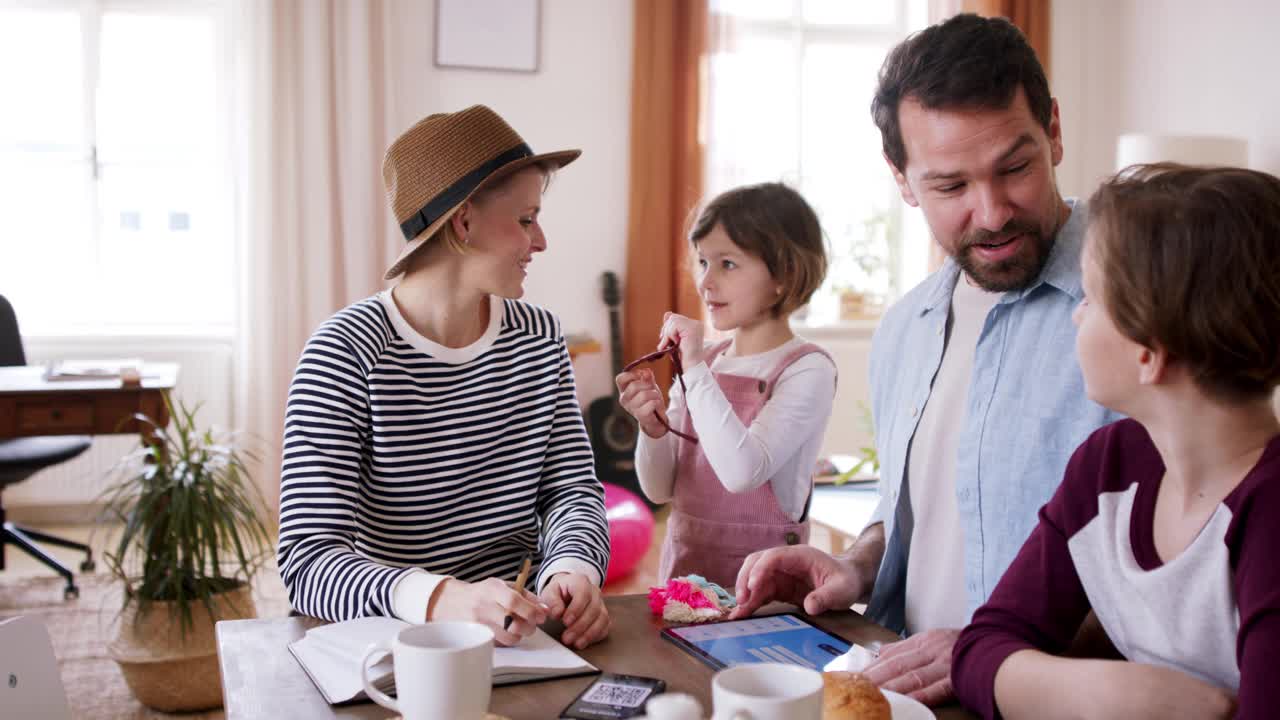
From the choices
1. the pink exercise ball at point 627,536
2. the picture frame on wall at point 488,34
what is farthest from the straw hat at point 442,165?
the picture frame on wall at point 488,34

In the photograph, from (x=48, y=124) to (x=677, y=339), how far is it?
4133 mm

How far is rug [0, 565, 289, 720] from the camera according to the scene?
111 inches

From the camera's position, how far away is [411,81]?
196 inches

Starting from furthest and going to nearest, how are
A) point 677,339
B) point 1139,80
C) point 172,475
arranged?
point 1139,80, point 172,475, point 677,339

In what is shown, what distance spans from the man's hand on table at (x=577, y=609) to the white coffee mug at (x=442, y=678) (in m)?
0.32

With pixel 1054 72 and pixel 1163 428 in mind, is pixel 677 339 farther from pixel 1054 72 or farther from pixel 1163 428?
pixel 1054 72

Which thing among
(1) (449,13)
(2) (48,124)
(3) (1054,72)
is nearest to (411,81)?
(1) (449,13)

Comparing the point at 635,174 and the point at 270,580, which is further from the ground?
the point at 635,174

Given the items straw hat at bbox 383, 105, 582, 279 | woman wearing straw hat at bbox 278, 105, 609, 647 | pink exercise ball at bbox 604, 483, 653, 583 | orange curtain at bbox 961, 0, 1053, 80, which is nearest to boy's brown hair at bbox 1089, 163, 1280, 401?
woman wearing straw hat at bbox 278, 105, 609, 647

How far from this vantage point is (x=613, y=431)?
513cm

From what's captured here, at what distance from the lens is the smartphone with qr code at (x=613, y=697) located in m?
0.97

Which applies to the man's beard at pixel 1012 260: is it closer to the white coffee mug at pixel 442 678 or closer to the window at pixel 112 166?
the white coffee mug at pixel 442 678

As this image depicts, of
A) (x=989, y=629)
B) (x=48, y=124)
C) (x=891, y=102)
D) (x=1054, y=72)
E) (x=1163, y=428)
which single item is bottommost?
(x=989, y=629)

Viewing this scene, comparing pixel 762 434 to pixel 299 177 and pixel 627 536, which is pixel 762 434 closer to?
pixel 627 536
